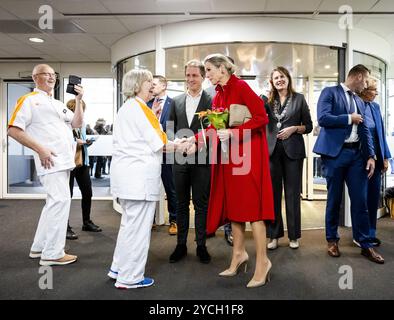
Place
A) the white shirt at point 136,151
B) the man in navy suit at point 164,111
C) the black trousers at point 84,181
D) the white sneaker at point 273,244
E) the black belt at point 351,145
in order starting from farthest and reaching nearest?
the black trousers at point 84,181 < the man in navy suit at point 164,111 < the white sneaker at point 273,244 < the black belt at point 351,145 < the white shirt at point 136,151

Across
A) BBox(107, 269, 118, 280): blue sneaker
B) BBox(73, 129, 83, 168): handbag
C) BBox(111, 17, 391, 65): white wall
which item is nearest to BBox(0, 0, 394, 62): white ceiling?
BBox(111, 17, 391, 65): white wall

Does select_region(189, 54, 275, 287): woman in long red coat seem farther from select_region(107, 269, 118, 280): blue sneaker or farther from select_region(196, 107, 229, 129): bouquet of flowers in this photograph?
select_region(107, 269, 118, 280): blue sneaker

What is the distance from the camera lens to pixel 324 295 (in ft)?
8.13

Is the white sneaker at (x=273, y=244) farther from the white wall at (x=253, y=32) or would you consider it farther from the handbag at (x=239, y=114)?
the white wall at (x=253, y=32)

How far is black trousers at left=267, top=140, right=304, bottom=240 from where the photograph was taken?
11.9 ft

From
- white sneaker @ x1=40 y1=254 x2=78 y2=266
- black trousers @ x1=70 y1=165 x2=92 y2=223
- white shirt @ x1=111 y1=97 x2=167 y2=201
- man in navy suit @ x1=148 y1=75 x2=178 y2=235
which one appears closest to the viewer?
white shirt @ x1=111 y1=97 x2=167 y2=201

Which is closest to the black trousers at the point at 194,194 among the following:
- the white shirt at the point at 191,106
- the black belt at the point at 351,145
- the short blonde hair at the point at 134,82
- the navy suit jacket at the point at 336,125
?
the white shirt at the point at 191,106

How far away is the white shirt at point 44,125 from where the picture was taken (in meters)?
3.04

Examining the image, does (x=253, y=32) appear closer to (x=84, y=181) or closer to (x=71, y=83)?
(x=71, y=83)

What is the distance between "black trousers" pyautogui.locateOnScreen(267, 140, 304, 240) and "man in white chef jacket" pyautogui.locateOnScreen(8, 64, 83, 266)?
199 cm

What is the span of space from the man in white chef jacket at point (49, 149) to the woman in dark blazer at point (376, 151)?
9.18 feet

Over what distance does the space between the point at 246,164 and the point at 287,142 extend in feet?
3.68

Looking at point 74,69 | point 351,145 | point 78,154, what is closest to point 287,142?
point 351,145

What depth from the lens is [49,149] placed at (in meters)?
3.05
